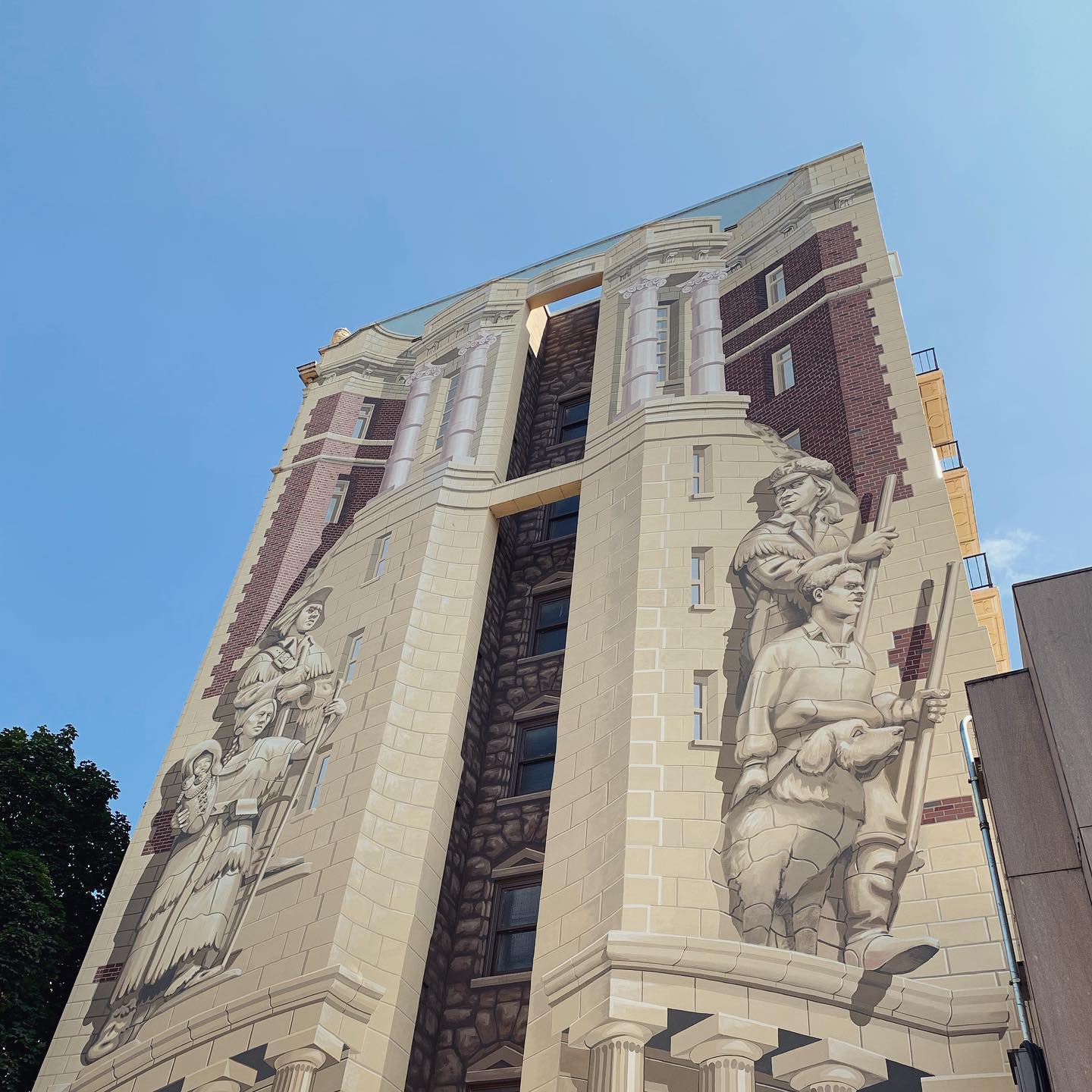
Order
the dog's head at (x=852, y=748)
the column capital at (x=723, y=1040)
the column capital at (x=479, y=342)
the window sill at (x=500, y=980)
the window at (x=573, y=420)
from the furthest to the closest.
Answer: the column capital at (x=479, y=342)
the window at (x=573, y=420)
the window sill at (x=500, y=980)
the dog's head at (x=852, y=748)
the column capital at (x=723, y=1040)

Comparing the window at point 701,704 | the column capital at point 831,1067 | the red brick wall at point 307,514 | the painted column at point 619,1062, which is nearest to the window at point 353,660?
the red brick wall at point 307,514

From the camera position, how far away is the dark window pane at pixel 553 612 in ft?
75.2

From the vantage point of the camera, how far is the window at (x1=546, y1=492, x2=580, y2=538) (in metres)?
A: 24.7

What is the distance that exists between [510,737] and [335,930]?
5483 mm

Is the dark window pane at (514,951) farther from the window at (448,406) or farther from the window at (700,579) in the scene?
the window at (448,406)

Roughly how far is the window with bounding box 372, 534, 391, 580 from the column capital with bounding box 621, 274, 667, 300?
826 cm

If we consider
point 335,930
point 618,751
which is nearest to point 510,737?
point 618,751

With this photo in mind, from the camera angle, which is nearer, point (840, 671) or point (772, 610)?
point (840, 671)

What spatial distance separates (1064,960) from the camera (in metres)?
10.3

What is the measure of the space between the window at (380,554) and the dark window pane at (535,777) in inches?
200

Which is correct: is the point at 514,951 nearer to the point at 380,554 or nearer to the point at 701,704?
the point at 701,704

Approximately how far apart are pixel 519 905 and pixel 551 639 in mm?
5799

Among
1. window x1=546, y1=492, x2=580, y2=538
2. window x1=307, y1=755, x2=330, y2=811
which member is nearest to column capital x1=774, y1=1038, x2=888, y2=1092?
window x1=307, y1=755, x2=330, y2=811

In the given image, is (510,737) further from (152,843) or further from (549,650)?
(152,843)
